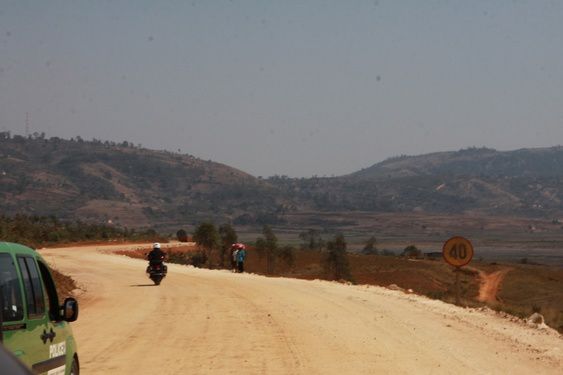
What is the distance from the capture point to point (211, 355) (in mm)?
16141

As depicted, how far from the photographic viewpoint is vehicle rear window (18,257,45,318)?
817 cm

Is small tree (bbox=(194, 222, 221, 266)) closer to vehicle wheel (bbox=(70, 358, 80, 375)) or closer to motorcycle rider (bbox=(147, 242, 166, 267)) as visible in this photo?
motorcycle rider (bbox=(147, 242, 166, 267))

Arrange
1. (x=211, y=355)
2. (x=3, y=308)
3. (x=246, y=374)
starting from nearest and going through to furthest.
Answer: (x=3, y=308) → (x=246, y=374) → (x=211, y=355)

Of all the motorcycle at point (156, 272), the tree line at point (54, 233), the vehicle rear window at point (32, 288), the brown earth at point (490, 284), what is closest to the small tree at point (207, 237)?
the tree line at point (54, 233)

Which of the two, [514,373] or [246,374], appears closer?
[246,374]

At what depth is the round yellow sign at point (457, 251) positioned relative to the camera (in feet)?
84.3

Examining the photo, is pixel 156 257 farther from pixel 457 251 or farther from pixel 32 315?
pixel 32 315

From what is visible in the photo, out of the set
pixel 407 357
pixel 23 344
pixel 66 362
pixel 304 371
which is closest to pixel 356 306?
pixel 407 357

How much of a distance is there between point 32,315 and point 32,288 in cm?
25

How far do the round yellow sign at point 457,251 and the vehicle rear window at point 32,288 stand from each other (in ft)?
59.3

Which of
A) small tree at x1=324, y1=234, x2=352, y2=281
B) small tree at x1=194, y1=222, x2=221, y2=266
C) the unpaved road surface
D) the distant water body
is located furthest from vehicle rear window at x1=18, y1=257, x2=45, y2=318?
the distant water body

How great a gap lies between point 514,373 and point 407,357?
179cm

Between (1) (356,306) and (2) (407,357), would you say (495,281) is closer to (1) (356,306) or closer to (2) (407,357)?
(1) (356,306)

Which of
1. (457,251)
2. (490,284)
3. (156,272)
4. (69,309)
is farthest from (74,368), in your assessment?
(490,284)
